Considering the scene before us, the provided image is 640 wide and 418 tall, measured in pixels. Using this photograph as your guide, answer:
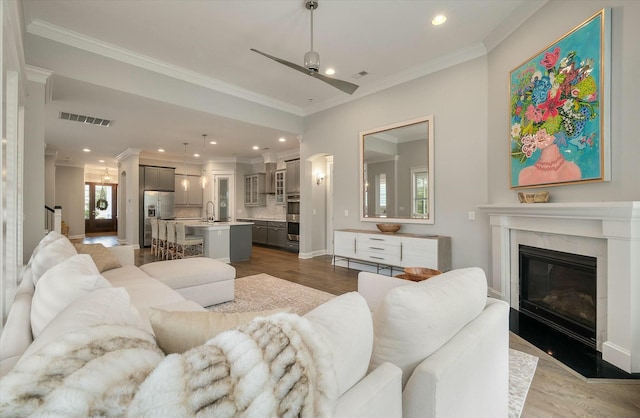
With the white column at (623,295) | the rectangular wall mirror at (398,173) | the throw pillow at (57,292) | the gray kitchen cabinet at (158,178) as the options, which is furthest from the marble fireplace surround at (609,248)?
the gray kitchen cabinet at (158,178)

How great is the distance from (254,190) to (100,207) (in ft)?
28.0

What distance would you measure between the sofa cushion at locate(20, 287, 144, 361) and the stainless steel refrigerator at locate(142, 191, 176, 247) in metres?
8.67

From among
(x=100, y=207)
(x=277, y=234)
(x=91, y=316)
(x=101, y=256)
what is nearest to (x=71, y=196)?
(x=100, y=207)

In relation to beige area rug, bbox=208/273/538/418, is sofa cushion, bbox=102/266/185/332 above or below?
above

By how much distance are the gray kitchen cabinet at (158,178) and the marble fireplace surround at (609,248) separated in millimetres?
9306

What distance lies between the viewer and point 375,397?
2.70 feet

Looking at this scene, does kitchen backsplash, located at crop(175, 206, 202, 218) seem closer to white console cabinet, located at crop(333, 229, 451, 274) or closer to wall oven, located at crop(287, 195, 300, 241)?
wall oven, located at crop(287, 195, 300, 241)

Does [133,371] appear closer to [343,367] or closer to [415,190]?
[343,367]

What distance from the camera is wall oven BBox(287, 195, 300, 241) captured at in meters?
7.73

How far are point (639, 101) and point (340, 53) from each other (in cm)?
322

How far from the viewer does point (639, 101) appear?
7.04 feet

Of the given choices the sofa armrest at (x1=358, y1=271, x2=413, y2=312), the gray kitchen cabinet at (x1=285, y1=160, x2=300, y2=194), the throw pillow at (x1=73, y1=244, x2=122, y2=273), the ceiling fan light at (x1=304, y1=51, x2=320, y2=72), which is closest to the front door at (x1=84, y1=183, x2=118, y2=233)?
the gray kitchen cabinet at (x1=285, y1=160, x2=300, y2=194)

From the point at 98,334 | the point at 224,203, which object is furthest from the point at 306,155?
the point at 98,334

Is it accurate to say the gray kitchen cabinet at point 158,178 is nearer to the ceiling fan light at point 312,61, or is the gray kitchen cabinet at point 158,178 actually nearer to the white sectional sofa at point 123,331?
the ceiling fan light at point 312,61
